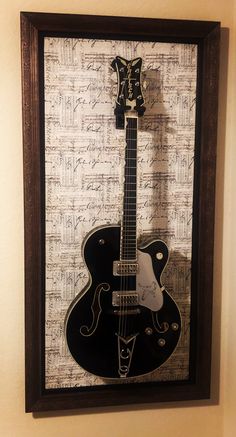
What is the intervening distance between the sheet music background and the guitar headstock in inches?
1.4

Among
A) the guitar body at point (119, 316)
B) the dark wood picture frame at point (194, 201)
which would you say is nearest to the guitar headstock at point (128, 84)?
the dark wood picture frame at point (194, 201)

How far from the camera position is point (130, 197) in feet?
4.46

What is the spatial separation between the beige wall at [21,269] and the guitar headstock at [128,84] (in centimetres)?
17

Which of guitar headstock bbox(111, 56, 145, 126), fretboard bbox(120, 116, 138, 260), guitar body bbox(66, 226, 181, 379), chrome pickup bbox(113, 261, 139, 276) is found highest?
guitar headstock bbox(111, 56, 145, 126)

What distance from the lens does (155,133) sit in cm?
143

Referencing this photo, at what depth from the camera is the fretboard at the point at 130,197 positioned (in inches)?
52.6

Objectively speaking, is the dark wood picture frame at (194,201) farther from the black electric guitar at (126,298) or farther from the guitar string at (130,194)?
the guitar string at (130,194)

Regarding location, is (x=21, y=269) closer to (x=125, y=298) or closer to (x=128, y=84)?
(x=125, y=298)

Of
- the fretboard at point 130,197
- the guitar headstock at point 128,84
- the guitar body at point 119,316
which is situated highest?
the guitar headstock at point 128,84

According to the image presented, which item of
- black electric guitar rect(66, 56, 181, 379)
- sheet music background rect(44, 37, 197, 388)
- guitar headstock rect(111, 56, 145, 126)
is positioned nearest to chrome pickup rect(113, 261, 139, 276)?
black electric guitar rect(66, 56, 181, 379)

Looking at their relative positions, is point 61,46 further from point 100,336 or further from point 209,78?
point 100,336

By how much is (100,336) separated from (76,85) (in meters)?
0.70

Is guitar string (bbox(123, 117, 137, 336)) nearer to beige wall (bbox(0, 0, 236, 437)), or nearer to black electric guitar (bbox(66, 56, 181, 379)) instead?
black electric guitar (bbox(66, 56, 181, 379))

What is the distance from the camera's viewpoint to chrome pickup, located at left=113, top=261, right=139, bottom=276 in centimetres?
Answer: 137
